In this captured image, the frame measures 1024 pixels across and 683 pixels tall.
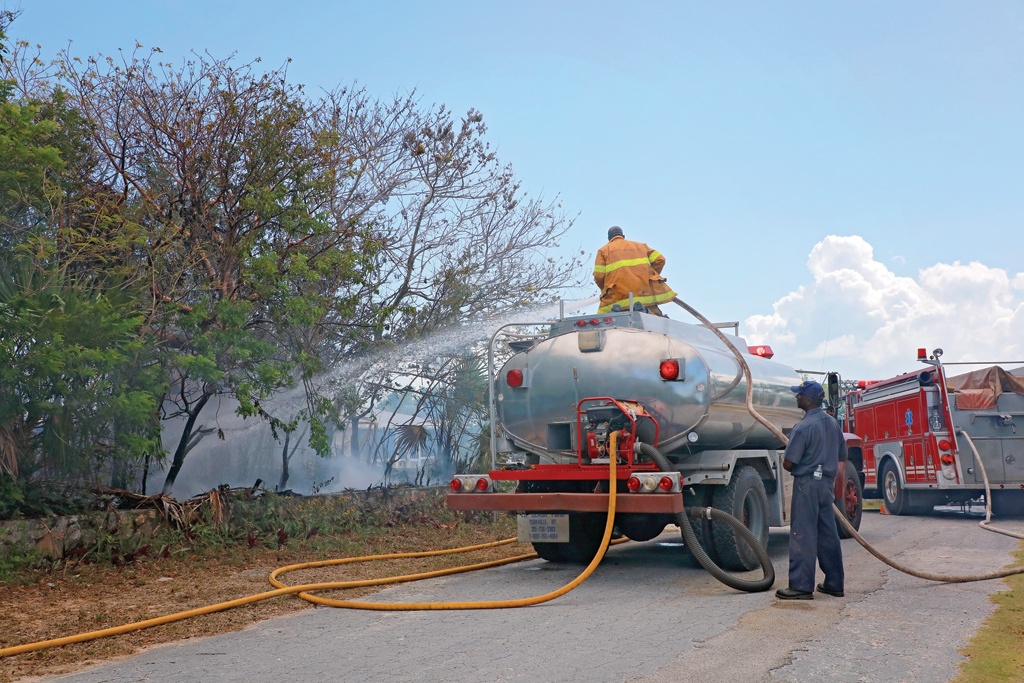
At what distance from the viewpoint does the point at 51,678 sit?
5.13 meters

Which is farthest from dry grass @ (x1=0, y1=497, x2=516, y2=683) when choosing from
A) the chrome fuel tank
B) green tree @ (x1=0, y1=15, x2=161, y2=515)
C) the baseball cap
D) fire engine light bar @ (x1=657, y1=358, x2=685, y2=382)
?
the baseball cap

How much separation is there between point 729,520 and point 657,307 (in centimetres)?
254

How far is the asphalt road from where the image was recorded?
5113mm

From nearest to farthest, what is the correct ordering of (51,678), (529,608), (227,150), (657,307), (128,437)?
1. (51,678)
2. (529,608)
3. (128,437)
4. (657,307)
5. (227,150)

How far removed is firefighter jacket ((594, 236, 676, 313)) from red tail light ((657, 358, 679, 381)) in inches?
44.2

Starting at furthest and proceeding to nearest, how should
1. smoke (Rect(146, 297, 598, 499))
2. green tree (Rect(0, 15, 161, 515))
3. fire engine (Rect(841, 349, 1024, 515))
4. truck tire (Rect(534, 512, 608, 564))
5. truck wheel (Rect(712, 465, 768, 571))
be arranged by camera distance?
fire engine (Rect(841, 349, 1024, 515))
smoke (Rect(146, 297, 598, 499))
truck tire (Rect(534, 512, 608, 564))
truck wheel (Rect(712, 465, 768, 571))
green tree (Rect(0, 15, 161, 515))

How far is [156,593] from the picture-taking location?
8109mm

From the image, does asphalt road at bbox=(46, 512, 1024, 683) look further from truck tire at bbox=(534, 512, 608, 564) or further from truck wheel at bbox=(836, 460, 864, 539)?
truck wheel at bbox=(836, 460, 864, 539)

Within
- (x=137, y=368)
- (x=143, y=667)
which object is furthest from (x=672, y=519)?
(x=137, y=368)

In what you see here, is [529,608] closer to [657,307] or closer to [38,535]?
[657,307]

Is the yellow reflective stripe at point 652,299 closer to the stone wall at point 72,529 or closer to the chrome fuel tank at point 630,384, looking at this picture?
the chrome fuel tank at point 630,384

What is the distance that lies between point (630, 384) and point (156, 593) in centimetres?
469

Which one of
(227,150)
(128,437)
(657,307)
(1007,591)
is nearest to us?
(1007,591)

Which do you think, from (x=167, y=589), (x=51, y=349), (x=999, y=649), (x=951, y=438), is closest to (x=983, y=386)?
(x=951, y=438)
